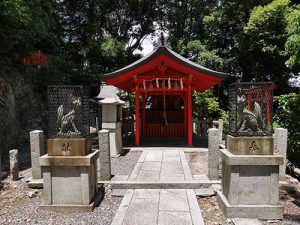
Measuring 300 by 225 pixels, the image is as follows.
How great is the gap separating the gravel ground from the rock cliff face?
187 inches

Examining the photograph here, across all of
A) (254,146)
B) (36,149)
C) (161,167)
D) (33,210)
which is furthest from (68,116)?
(161,167)

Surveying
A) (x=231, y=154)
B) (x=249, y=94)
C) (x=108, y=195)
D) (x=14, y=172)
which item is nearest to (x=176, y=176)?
(x=108, y=195)

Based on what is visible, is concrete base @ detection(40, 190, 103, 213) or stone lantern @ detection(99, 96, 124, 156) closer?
concrete base @ detection(40, 190, 103, 213)

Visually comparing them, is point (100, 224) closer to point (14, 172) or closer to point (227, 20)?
point (14, 172)

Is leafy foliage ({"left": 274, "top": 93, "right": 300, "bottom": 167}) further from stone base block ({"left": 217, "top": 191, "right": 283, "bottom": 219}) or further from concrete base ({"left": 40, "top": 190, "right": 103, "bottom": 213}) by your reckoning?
concrete base ({"left": 40, "top": 190, "right": 103, "bottom": 213})

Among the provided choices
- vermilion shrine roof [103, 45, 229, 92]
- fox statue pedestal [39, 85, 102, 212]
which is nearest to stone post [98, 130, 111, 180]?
fox statue pedestal [39, 85, 102, 212]

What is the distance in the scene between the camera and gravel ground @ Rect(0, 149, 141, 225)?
5129mm

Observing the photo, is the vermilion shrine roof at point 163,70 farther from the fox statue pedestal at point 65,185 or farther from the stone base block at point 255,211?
the stone base block at point 255,211

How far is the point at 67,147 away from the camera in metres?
5.46

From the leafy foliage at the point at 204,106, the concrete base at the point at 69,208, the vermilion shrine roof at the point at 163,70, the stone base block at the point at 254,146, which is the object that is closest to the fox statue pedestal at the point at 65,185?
the concrete base at the point at 69,208

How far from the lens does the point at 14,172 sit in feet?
25.5

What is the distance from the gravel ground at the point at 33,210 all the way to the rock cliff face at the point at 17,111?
4749mm

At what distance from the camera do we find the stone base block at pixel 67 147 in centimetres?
545

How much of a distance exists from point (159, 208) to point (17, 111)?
37.9 ft
